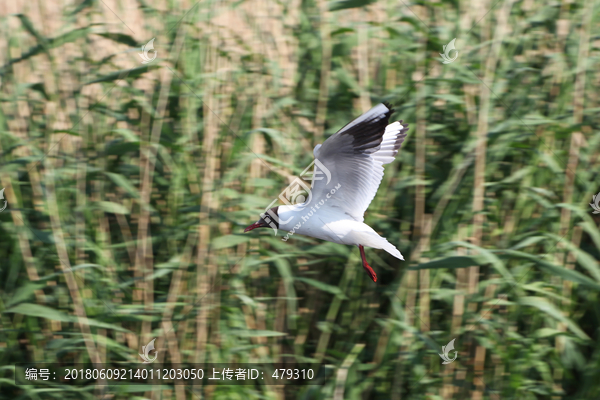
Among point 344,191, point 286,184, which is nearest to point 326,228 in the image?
point 344,191

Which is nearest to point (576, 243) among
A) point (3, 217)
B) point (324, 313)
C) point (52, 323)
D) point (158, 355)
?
point (324, 313)

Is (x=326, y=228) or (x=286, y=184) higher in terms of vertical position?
(x=286, y=184)

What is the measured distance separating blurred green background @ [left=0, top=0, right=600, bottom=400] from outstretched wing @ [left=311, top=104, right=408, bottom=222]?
36cm

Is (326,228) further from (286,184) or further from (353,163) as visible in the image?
(286,184)

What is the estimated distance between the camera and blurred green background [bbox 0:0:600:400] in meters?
1.98

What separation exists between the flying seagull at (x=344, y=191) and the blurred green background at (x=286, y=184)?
363 millimetres

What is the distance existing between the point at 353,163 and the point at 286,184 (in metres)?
0.55

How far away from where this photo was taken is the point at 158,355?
1.97m

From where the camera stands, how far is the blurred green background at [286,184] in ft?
6.50

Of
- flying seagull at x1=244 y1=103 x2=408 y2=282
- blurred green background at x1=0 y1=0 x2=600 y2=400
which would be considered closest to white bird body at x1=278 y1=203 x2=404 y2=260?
flying seagull at x1=244 y1=103 x2=408 y2=282

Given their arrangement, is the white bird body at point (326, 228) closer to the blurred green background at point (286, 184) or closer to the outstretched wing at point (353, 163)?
the outstretched wing at point (353, 163)

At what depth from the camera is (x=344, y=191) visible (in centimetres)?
161

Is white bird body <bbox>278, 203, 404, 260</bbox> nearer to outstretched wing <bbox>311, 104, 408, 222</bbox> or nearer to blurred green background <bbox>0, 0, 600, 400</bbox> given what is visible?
outstretched wing <bbox>311, 104, 408, 222</bbox>

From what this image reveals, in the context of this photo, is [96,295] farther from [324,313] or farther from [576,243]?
[576,243]
